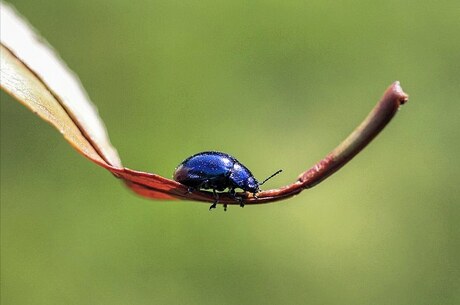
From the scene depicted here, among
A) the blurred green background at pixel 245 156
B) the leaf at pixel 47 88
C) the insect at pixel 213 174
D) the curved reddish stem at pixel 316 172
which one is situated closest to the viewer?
the curved reddish stem at pixel 316 172

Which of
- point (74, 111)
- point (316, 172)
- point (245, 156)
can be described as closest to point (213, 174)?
point (74, 111)

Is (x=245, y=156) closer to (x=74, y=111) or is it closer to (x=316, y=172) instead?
(x=74, y=111)

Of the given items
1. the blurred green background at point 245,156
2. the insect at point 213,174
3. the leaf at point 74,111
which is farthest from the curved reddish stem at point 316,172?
the blurred green background at point 245,156

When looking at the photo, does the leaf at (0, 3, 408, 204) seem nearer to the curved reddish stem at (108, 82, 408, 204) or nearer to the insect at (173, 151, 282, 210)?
the curved reddish stem at (108, 82, 408, 204)

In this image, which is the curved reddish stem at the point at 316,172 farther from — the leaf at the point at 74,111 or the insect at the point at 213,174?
the insect at the point at 213,174

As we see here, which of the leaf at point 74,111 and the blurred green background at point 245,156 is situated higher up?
the blurred green background at point 245,156

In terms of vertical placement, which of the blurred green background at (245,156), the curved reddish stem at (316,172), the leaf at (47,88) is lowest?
the curved reddish stem at (316,172)

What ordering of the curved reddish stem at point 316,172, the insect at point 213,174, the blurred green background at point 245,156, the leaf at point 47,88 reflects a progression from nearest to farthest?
the curved reddish stem at point 316,172 < the leaf at point 47,88 < the insect at point 213,174 < the blurred green background at point 245,156

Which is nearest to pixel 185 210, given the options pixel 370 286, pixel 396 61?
pixel 370 286
